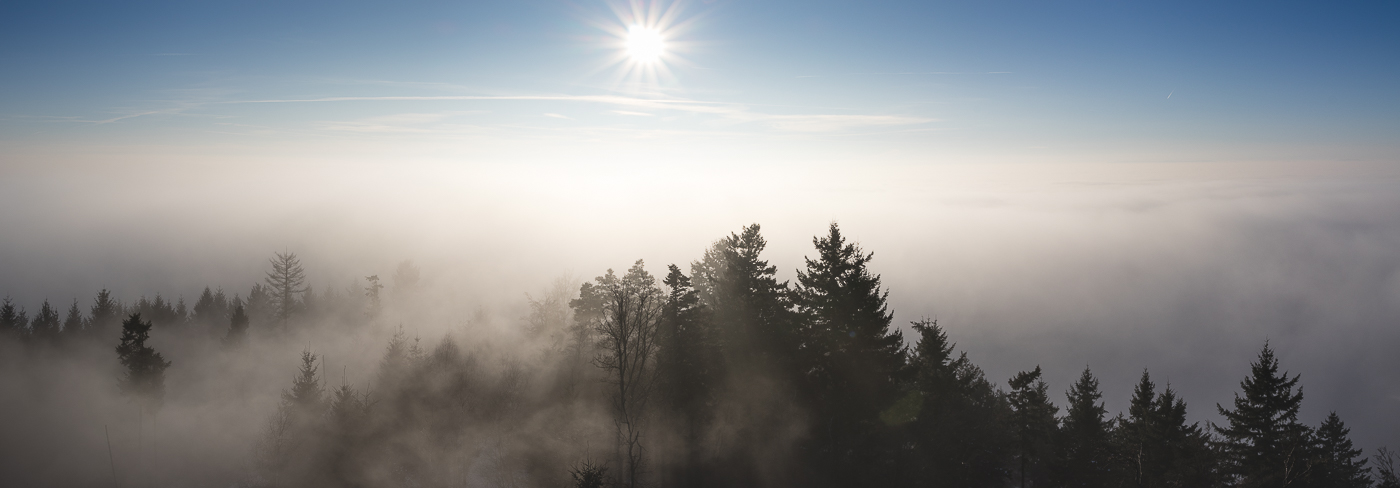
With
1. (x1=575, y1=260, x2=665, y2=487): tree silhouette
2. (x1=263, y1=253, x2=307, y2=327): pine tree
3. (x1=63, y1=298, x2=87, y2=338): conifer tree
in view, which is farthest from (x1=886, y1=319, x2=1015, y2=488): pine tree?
(x1=63, y1=298, x2=87, y2=338): conifer tree

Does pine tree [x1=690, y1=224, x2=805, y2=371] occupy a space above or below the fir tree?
above

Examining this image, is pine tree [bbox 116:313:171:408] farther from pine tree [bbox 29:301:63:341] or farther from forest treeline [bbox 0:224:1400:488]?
pine tree [bbox 29:301:63:341]

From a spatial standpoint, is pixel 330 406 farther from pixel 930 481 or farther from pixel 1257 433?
pixel 1257 433

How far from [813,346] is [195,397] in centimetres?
5760

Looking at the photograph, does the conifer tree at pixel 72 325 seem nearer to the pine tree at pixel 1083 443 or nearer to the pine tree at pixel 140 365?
the pine tree at pixel 140 365

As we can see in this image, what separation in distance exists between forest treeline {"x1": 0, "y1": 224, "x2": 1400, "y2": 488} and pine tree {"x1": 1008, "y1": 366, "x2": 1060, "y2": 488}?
138 millimetres

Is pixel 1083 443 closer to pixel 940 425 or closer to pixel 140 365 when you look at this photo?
pixel 940 425

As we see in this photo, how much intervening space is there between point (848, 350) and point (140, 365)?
155 ft

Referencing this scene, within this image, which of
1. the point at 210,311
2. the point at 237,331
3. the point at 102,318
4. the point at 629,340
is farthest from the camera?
the point at 210,311

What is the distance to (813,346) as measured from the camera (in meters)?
31.3

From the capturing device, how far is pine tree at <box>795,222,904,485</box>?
29344 mm

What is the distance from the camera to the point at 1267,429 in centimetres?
3153

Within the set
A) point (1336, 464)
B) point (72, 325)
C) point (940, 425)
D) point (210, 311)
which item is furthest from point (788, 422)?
point (210, 311)

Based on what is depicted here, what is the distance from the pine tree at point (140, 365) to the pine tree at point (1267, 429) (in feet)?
219
